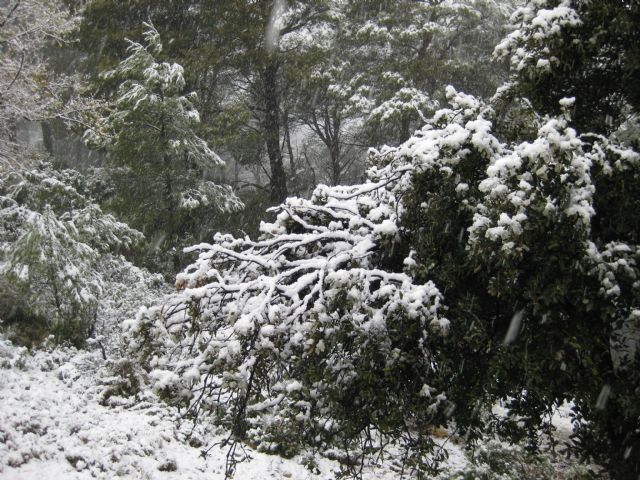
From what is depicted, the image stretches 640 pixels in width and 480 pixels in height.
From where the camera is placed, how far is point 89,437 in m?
7.41

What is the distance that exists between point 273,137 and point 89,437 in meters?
10.6

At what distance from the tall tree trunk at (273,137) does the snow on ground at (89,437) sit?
24.9 ft

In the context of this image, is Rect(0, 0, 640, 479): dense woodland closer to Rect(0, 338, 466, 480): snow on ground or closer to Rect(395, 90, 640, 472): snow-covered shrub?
Rect(395, 90, 640, 472): snow-covered shrub

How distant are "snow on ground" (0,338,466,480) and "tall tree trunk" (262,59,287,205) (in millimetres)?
7592

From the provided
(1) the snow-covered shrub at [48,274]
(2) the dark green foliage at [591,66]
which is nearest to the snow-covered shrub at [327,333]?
(2) the dark green foliage at [591,66]

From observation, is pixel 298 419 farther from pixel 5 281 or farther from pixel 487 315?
pixel 5 281

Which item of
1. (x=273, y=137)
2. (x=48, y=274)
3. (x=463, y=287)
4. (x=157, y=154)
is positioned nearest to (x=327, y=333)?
(x=463, y=287)

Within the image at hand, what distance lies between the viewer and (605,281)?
2977 mm

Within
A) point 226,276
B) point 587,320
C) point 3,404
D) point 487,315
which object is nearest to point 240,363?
point 226,276

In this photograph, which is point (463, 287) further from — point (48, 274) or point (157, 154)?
point (157, 154)

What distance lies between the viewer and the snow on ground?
673 cm

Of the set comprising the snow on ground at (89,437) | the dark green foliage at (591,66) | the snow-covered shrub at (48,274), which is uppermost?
the dark green foliage at (591,66)

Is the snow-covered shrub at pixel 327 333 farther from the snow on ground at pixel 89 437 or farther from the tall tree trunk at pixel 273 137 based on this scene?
the tall tree trunk at pixel 273 137

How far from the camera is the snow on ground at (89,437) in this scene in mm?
6734
